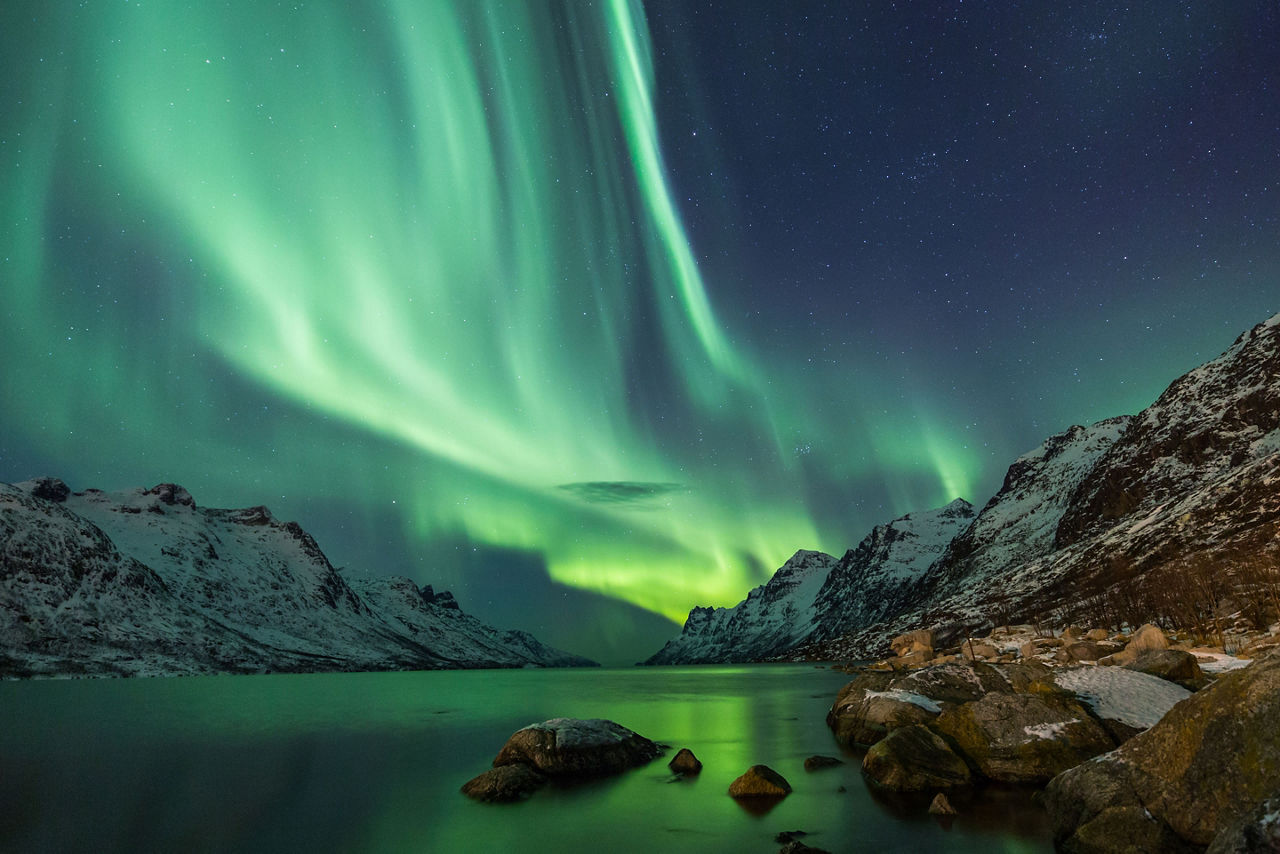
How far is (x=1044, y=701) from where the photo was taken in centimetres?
2367

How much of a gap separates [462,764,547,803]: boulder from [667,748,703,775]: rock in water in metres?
6.42

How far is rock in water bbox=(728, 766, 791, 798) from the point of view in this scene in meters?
23.7

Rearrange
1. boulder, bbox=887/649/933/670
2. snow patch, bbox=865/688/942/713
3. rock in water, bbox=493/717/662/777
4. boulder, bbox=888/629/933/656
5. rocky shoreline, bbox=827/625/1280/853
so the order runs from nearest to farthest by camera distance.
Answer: rocky shoreline, bbox=827/625/1280/853
rock in water, bbox=493/717/662/777
snow patch, bbox=865/688/942/713
boulder, bbox=887/649/933/670
boulder, bbox=888/629/933/656

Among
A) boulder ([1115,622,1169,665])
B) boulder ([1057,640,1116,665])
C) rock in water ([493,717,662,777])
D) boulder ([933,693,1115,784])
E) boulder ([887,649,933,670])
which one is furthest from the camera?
boulder ([887,649,933,670])

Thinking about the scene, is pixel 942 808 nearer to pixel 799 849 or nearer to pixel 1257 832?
pixel 799 849

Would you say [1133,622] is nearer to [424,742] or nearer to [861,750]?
[861,750]

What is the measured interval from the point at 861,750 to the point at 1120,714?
521 inches

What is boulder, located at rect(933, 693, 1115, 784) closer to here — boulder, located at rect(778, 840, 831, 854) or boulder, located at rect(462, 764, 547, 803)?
boulder, located at rect(778, 840, 831, 854)

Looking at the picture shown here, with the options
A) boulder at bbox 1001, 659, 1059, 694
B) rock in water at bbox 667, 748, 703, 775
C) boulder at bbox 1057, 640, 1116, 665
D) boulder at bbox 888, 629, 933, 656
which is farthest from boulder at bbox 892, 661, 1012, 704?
boulder at bbox 888, 629, 933, 656

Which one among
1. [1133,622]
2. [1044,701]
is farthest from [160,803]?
[1133,622]

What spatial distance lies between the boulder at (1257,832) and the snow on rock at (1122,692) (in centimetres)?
1853

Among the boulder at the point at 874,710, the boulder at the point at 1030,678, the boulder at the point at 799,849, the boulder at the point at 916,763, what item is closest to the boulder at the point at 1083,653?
the boulder at the point at 874,710

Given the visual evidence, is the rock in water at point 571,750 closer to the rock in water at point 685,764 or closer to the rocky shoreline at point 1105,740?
the rock in water at point 685,764

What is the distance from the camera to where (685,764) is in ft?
95.7
